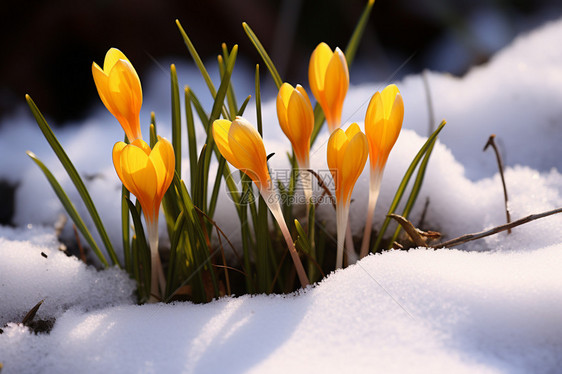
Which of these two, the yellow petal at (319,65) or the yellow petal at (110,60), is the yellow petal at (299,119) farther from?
the yellow petal at (110,60)

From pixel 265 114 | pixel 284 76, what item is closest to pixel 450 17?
pixel 284 76

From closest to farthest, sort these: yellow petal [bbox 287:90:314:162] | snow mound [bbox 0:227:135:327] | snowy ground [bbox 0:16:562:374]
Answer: snowy ground [bbox 0:16:562:374], yellow petal [bbox 287:90:314:162], snow mound [bbox 0:227:135:327]

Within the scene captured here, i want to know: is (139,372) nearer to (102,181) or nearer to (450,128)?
(102,181)

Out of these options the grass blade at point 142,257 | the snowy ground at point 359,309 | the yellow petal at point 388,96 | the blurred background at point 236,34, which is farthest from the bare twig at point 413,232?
the blurred background at point 236,34

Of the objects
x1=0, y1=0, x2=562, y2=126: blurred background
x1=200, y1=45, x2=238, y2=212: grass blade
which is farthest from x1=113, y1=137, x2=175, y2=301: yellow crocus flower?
x1=0, y1=0, x2=562, y2=126: blurred background

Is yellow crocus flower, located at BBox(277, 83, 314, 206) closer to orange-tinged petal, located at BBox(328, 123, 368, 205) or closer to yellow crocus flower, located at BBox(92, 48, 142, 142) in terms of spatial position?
orange-tinged petal, located at BBox(328, 123, 368, 205)

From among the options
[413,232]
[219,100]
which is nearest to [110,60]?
[219,100]
